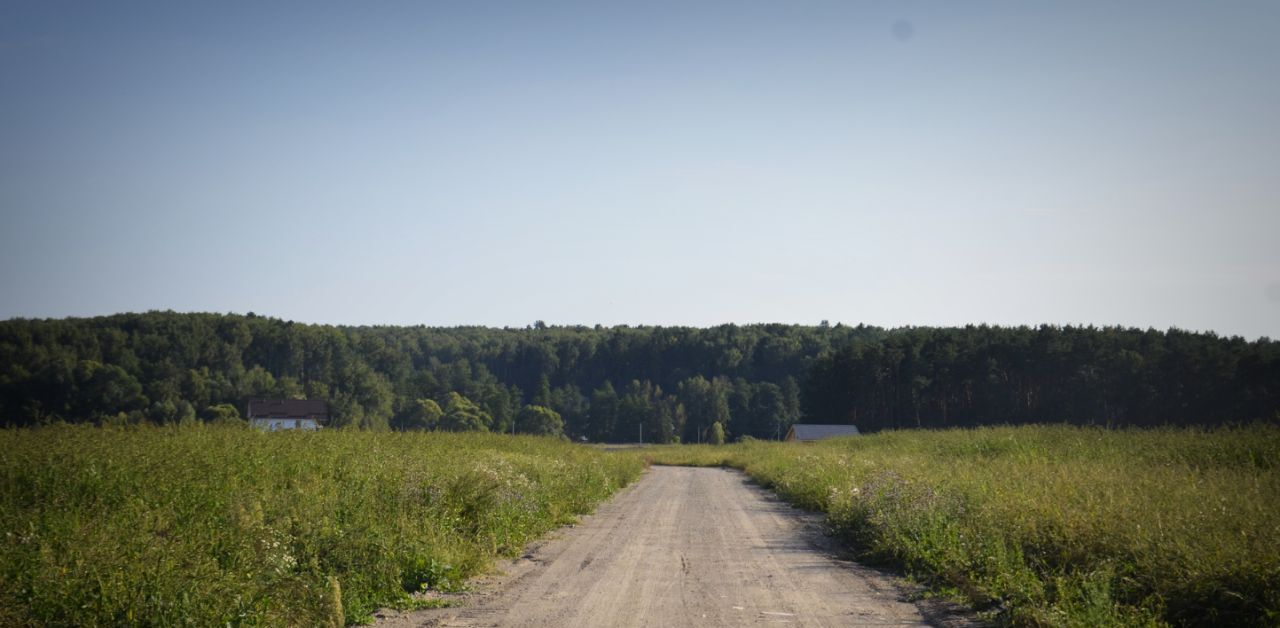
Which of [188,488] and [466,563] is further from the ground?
[188,488]

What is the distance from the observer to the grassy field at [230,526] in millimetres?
7703

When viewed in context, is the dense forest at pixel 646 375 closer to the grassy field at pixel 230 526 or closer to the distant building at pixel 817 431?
the grassy field at pixel 230 526

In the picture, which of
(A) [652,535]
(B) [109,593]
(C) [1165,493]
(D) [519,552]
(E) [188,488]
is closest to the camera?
(B) [109,593]

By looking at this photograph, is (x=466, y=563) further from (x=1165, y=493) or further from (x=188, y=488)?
(x=1165, y=493)

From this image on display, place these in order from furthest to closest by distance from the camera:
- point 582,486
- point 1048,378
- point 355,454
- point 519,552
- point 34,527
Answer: point 1048,378
point 582,486
point 355,454
point 519,552
point 34,527

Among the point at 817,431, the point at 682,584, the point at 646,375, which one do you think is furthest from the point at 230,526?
the point at 646,375

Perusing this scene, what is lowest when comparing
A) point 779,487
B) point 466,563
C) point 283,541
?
point 779,487

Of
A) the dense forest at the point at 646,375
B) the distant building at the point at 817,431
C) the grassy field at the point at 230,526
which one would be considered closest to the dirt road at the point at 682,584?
the grassy field at the point at 230,526

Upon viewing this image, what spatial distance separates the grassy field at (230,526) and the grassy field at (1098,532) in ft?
24.7

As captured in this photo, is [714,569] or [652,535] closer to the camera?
[714,569]

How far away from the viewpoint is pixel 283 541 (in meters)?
10.4

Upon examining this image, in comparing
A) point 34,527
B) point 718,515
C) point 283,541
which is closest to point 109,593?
point 34,527

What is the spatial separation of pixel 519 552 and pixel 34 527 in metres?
8.16

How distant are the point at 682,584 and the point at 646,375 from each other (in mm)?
168739
